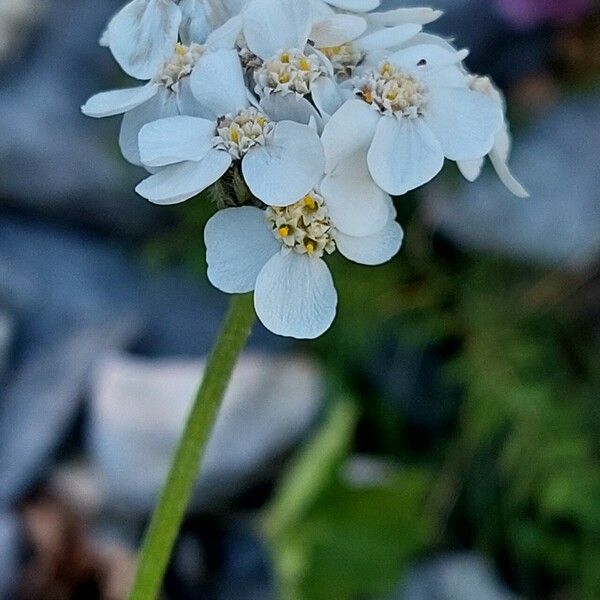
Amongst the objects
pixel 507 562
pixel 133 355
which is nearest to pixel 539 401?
pixel 507 562

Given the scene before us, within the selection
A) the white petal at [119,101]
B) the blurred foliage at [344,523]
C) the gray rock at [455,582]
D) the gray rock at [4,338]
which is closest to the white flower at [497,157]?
the white petal at [119,101]

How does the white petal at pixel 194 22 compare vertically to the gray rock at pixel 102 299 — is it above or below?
above

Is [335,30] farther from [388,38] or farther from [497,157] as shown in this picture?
[497,157]

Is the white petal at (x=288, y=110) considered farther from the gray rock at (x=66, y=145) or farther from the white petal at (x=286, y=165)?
the gray rock at (x=66, y=145)

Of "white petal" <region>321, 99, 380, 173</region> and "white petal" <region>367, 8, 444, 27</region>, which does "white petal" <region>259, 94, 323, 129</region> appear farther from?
"white petal" <region>367, 8, 444, 27</region>

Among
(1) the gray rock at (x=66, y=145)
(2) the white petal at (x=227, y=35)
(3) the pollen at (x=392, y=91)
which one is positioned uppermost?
(2) the white petal at (x=227, y=35)

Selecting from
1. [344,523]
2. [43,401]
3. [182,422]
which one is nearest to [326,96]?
[344,523]

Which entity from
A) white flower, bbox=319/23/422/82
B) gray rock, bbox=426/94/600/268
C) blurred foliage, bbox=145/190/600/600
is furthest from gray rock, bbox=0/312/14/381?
white flower, bbox=319/23/422/82
